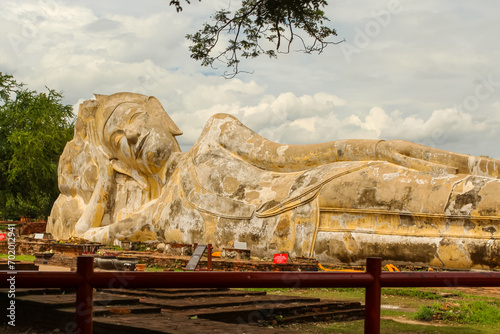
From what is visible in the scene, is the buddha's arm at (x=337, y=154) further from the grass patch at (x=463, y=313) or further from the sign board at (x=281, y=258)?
the grass patch at (x=463, y=313)

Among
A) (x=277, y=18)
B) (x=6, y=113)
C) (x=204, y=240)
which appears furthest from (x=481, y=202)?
(x=6, y=113)

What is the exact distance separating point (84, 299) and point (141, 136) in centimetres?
1297

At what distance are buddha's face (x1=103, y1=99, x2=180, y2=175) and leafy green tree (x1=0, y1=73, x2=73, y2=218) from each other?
11.5 meters

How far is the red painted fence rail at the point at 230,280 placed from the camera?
2396mm

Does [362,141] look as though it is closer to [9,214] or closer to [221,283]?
[221,283]

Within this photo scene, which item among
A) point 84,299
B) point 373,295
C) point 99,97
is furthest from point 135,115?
point 84,299

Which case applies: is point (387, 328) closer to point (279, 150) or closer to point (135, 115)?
point (279, 150)

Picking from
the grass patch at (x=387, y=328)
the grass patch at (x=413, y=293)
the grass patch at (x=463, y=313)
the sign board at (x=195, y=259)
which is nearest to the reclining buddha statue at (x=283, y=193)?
the grass patch at (x=413, y=293)

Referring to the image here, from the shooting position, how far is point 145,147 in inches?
598

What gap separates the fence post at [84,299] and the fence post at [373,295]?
127cm

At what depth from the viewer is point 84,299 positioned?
7.96ft

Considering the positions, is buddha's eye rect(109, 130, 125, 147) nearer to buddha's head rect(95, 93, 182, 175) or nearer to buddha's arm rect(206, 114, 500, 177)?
buddha's head rect(95, 93, 182, 175)

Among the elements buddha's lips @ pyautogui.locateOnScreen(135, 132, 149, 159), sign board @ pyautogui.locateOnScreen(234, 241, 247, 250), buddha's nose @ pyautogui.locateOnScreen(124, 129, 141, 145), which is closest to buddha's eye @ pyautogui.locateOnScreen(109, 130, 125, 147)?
buddha's nose @ pyautogui.locateOnScreen(124, 129, 141, 145)

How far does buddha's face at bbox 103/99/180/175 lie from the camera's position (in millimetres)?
15117
